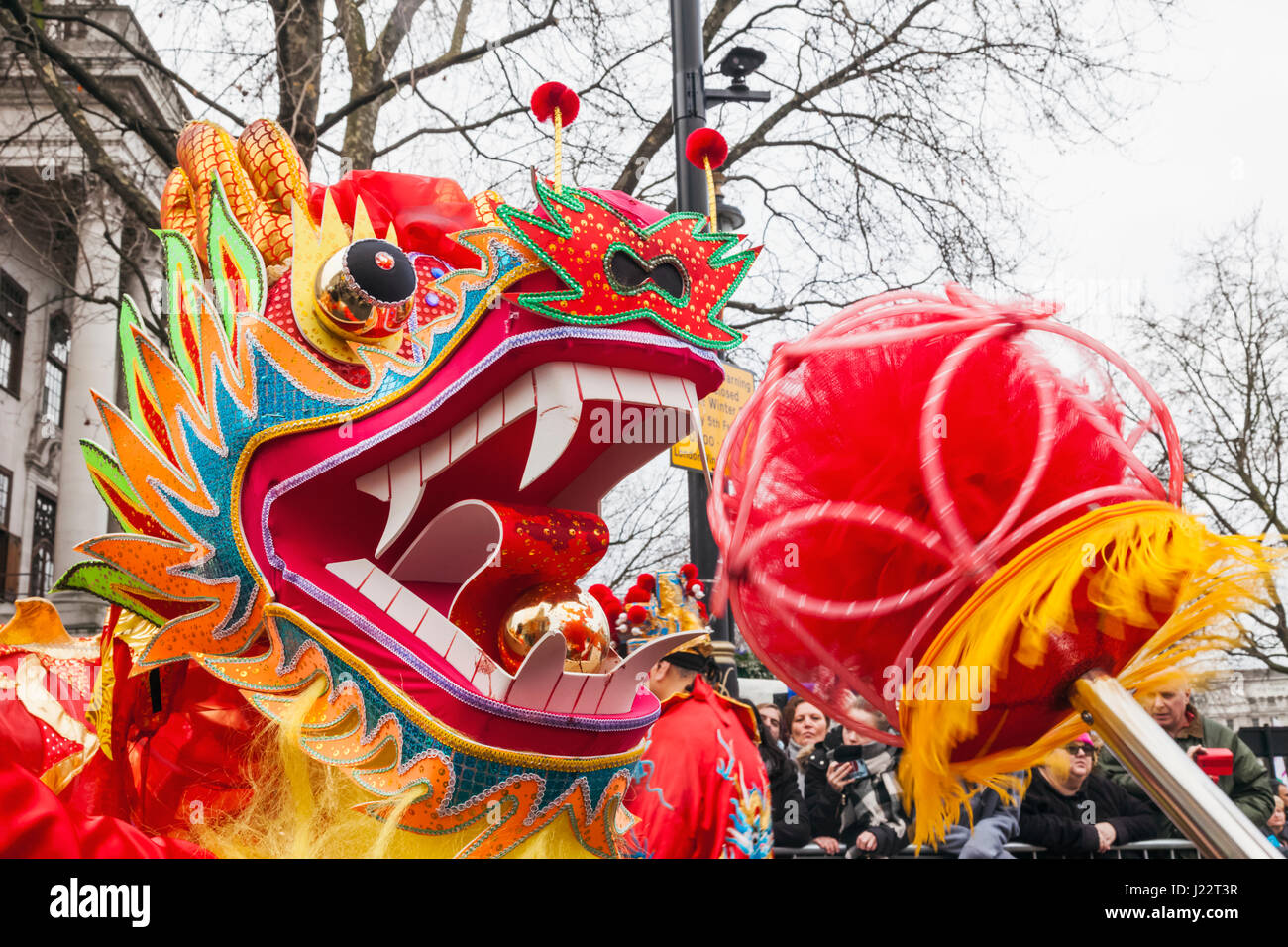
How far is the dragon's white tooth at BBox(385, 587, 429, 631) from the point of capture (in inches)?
77.1

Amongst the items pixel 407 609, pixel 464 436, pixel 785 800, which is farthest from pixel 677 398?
pixel 785 800

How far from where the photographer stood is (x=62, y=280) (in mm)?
7059

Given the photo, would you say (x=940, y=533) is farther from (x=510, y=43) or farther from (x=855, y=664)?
(x=510, y=43)

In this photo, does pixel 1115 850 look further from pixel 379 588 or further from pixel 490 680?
pixel 379 588

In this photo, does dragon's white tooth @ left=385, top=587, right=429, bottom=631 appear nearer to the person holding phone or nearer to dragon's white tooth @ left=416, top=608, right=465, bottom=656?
dragon's white tooth @ left=416, top=608, right=465, bottom=656

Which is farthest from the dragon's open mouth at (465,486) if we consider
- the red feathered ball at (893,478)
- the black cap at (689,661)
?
the black cap at (689,661)

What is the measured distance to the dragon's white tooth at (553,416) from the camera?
1814mm

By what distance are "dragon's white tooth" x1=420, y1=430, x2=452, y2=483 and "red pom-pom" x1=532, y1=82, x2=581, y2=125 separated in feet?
2.10

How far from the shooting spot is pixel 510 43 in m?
6.83

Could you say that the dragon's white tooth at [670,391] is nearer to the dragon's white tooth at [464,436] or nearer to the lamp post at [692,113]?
the dragon's white tooth at [464,436]

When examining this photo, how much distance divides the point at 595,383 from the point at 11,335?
1571 centimetres

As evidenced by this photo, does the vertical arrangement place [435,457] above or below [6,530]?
below
